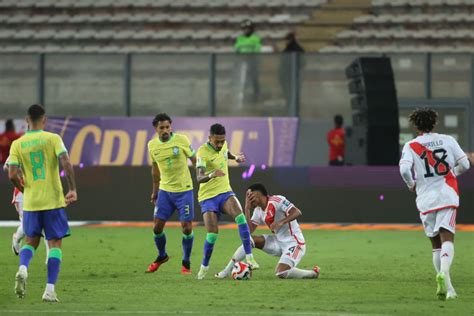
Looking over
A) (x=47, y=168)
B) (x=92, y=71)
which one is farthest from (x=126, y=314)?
(x=92, y=71)

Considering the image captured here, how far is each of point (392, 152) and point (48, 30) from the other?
12.0 meters

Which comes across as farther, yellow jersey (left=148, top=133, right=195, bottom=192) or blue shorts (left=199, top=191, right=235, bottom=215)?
yellow jersey (left=148, top=133, right=195, bottom=192)

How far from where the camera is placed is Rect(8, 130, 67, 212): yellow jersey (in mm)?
12547

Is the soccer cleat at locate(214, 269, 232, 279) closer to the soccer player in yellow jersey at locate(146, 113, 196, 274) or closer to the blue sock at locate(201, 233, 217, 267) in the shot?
the blue sock at locate(201, 233, 217, 267)

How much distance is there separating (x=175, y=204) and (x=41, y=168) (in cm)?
420

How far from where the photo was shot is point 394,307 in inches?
478

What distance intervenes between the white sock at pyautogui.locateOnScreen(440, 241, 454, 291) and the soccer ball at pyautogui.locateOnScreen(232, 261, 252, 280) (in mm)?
2991

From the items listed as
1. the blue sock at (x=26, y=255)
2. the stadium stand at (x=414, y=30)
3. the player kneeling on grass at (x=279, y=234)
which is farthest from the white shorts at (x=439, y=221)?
the stadium stand at (x=414, y=30)

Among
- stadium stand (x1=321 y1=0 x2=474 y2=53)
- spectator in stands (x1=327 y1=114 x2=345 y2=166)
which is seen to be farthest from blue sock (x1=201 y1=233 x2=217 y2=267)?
stadium stand (x1=321 y1=0 x2=474 y2=53)

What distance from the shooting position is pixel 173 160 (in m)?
16.5

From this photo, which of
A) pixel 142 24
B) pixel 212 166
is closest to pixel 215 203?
pixel 212 166

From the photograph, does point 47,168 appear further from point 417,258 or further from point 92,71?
point 92,71

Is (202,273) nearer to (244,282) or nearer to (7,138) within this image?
(244,282)

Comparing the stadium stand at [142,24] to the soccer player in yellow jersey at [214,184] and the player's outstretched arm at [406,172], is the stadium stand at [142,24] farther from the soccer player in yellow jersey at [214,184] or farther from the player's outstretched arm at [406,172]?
the player's outstretched arm at [406,172]
